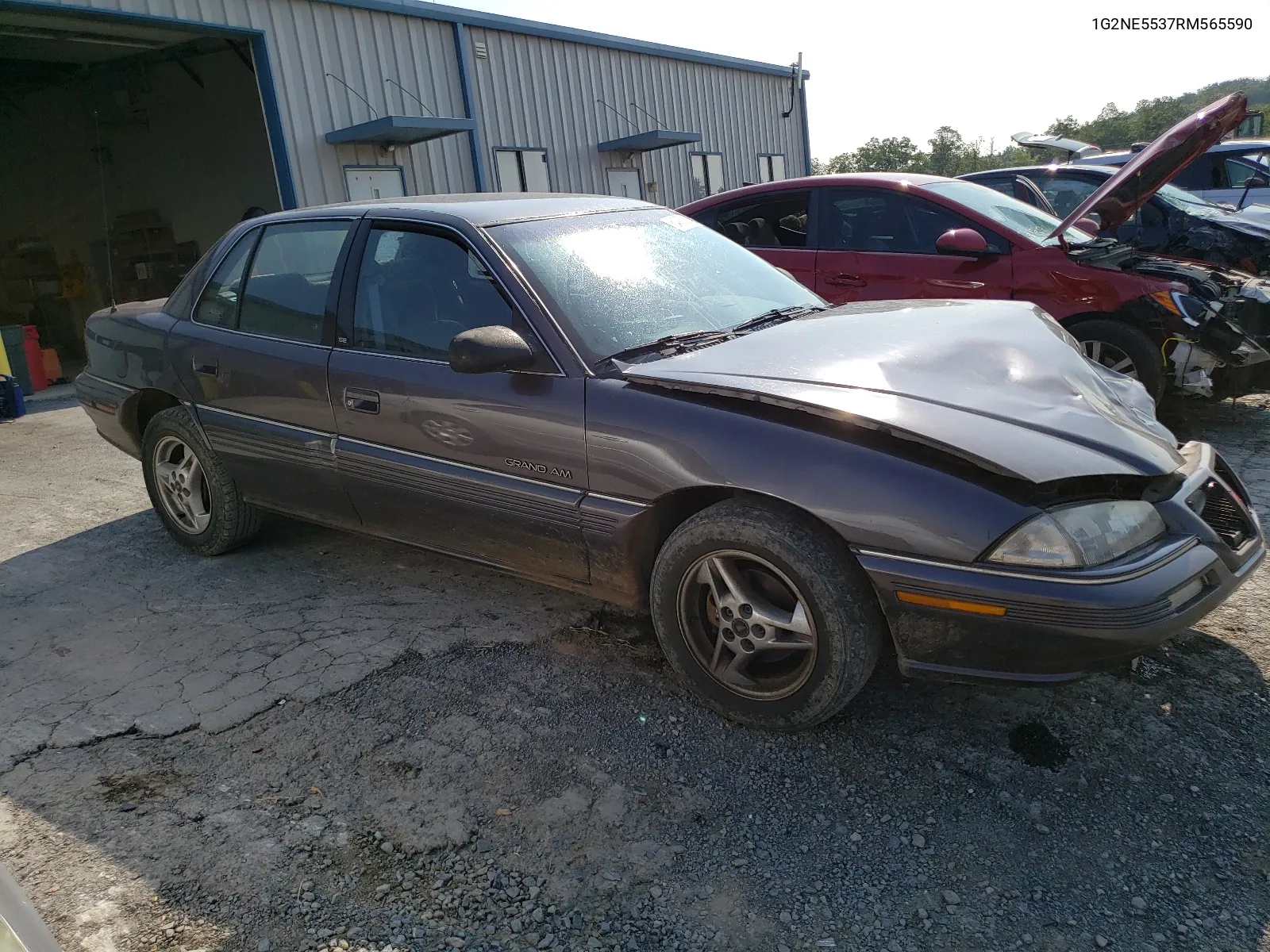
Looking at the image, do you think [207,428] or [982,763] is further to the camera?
[207,428]

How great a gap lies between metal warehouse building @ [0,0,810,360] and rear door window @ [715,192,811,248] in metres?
6.16

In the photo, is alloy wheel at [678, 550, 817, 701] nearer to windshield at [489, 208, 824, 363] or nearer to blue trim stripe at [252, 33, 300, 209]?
windshield at [489, 208, 824, 363]

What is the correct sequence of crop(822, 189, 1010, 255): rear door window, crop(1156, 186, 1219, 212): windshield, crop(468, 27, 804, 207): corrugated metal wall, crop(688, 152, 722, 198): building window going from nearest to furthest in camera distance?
crop(822, 189, 1010, 255): rear door window < crop(1156, 186, 1219, 212): windshield < crop(468, 27, 804, 207): corrugated metal wall < crop(688, 152, 722, 198): building window

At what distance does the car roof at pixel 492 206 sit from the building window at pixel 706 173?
569 inches

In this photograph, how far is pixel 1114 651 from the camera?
2293 millimetres

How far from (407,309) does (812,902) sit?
2422 mm

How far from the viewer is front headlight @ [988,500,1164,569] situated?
2285 millimetres

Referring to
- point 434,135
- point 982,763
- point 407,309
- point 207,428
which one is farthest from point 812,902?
point 434,135

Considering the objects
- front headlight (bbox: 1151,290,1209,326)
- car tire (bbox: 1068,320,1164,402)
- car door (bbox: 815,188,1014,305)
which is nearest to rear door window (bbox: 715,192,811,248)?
car door (bbox: 815,188,1014,305)

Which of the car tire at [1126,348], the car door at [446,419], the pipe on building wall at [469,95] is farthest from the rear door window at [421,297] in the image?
the pipe on building wall at [469,95]

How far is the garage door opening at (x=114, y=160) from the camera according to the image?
1266 centimetres

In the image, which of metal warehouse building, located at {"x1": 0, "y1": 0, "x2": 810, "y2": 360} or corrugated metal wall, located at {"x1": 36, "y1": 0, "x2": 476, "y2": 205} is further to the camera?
metal warehouse building, located at {"x1": 0, "y1": 0, "x2": 810, "y2": 360}

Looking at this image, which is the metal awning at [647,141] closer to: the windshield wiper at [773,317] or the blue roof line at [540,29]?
the blue roof line at [540,29]

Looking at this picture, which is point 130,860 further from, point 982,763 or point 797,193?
point 797,193
